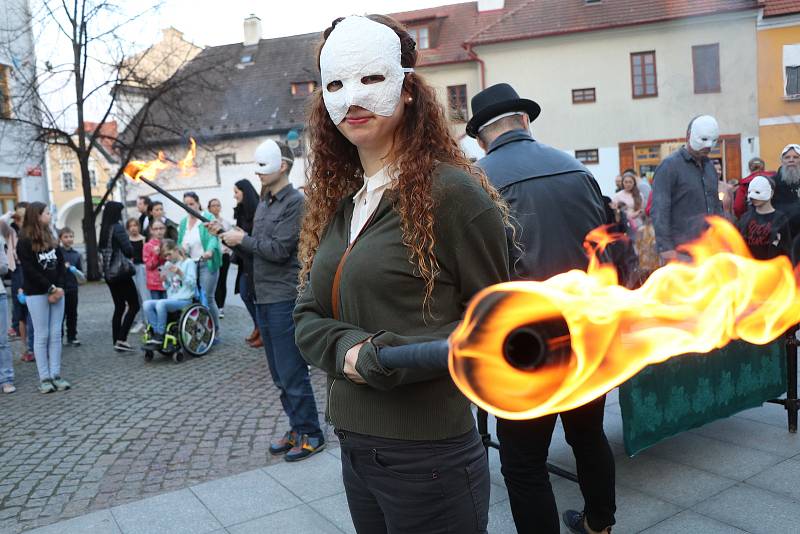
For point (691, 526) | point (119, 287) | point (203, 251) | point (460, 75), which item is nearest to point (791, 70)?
point (460, 75)

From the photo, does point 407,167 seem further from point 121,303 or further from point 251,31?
point 251,31

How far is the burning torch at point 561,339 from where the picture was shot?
4.59ft

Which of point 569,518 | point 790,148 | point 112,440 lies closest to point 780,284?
point 569,518

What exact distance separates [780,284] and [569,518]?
164 cm

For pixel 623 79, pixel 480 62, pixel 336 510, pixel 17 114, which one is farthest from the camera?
pixel 480 62

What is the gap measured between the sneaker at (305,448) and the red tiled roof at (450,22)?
26948mm

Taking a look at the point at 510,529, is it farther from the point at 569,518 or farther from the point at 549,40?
the point at 549,40

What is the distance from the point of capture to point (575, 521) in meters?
3.46

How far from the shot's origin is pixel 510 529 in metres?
3.60

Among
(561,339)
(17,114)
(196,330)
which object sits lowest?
(196,330)

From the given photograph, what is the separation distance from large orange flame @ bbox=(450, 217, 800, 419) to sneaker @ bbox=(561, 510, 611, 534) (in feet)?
4.88

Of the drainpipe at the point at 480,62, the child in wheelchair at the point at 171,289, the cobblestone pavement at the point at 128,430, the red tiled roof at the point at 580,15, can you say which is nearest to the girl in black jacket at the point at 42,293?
the cobblestone pavement at the point at 128,430

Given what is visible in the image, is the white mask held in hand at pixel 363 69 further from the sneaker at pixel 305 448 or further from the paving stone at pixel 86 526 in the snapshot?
the sneaker at pixel 305 448

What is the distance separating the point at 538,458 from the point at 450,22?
32.3 meters
